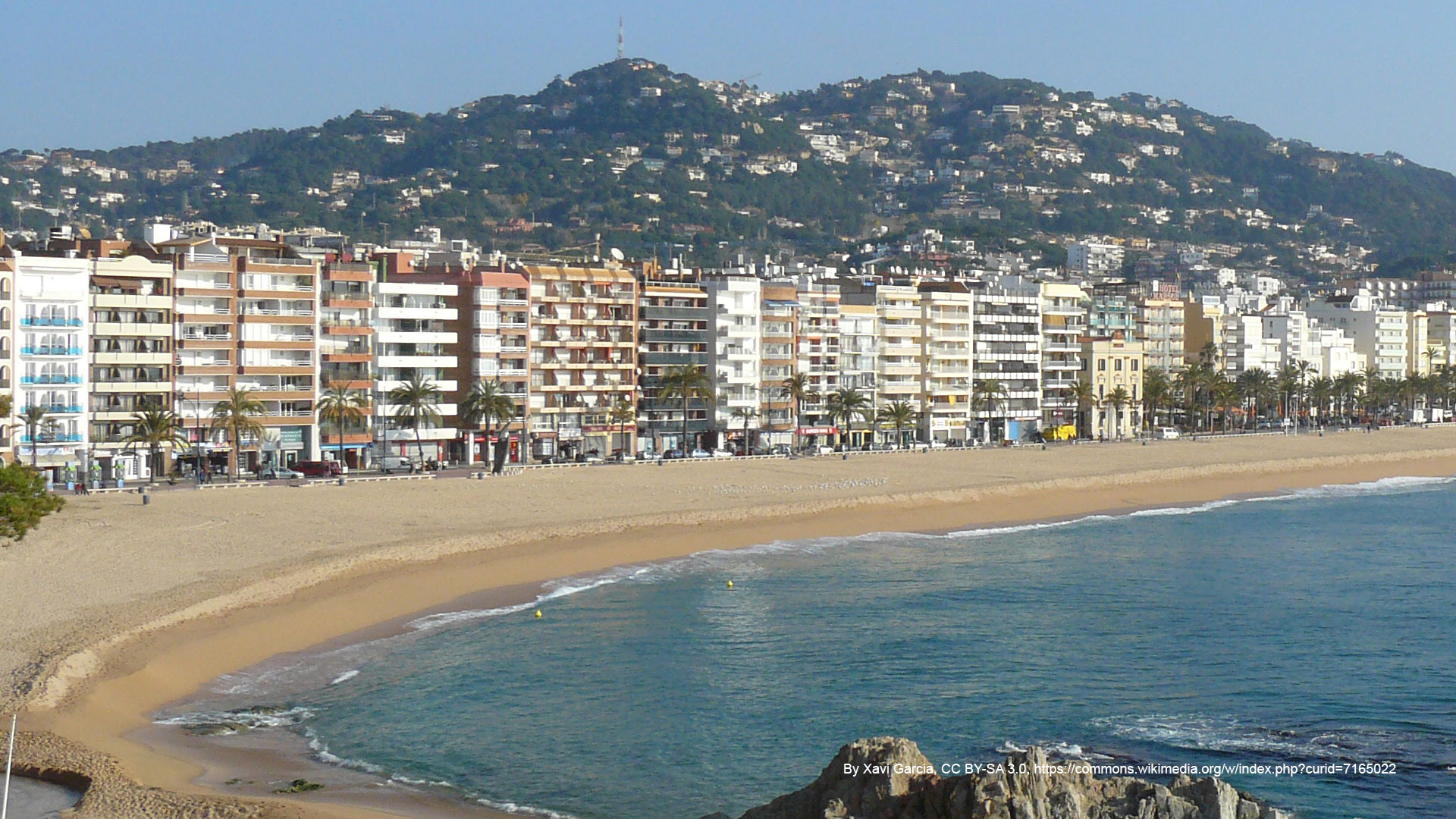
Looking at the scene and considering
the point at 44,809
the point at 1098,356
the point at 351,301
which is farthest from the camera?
the point at 1098,356

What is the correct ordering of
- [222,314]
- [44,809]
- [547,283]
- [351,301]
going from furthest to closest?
1. [547,283]
2. [351,301]
3. [222,314]
4. [44,809]

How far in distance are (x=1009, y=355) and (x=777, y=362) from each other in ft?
65.9

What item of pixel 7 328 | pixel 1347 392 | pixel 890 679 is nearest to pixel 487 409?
pixel 7 328

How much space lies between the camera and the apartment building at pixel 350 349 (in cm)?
6625

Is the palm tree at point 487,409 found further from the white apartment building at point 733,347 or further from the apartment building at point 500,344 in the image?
the white apartment building at point 733,347

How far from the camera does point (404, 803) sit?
68.1 feet

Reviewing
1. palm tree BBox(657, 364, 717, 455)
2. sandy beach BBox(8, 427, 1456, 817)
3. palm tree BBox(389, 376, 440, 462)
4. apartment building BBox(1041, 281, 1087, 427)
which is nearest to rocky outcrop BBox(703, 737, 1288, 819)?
sandy beach BBox(8, 427, 1456, 817)

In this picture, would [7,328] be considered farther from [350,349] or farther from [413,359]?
[413,359]

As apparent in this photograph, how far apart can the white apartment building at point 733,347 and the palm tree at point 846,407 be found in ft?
13.7

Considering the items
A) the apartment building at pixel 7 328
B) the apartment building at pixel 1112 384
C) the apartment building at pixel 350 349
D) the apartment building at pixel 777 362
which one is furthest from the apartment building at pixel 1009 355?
the apartment building at pixel 7 328

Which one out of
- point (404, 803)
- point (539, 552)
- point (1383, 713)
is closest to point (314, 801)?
point (404, 803)

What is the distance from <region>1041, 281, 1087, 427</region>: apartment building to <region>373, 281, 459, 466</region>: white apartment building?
45216 mm

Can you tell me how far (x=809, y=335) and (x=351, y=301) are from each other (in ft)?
98.4

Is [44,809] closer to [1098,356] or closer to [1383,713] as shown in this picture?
[1383,713]
